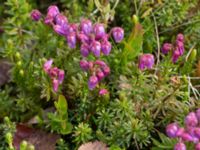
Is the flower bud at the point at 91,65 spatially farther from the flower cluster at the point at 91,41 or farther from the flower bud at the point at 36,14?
the flower bud at the point at 36,14

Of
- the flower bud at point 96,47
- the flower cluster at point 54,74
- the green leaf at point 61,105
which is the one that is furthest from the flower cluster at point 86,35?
the green leaf at point 61,105

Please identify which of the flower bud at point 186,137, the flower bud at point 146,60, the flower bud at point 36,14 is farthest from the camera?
the flower bud at point 36,14

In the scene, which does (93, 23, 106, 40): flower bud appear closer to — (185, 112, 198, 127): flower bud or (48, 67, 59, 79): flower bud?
(48, 67, 59, 79): flower bud

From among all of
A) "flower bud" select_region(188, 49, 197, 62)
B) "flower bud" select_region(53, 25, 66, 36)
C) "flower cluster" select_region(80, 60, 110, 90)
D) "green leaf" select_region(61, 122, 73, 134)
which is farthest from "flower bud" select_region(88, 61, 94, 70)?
"flower bud" select_region(188, 49, 197, 62)

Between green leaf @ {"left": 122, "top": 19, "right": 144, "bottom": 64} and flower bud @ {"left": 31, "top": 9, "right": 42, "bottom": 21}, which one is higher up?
flower bud @ {"left": 31, "top": 9, "right": 42, "bottom": 21}

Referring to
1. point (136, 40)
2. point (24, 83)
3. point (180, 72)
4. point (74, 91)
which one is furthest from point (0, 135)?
point (180, 72)

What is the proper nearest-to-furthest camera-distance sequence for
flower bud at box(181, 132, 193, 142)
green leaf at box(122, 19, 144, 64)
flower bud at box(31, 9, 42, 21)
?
1. flower bud at box(181, 132, 193, 142)
2. green leaf at box(122, 19, 144, 64)
3. flower bud at box(31, 9, 42, 21)

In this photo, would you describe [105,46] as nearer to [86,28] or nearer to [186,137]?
[86,28]

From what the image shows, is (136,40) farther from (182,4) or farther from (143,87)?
(182,4)
